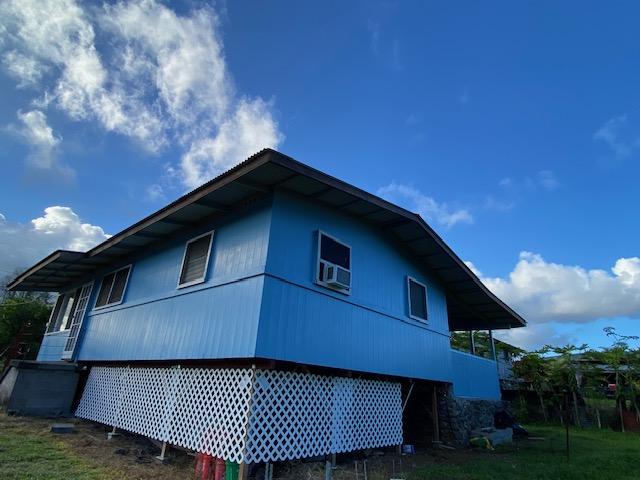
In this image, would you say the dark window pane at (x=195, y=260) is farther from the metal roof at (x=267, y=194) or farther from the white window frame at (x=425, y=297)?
the white window frame at (x=425, y=297)

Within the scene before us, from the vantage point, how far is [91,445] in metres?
7.69

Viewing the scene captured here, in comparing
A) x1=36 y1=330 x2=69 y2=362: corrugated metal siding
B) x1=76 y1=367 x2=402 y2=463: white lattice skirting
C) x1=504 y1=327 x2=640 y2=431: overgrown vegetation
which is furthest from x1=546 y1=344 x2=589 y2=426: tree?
x1=36 y1=330 x2=69 y2=362: corrugated metal siding

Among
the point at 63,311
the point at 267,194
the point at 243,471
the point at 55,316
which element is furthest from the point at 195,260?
the point at 55,316

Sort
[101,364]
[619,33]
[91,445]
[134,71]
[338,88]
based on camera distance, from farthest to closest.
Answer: [101,364] → [338,88] → [134,71] → [619,33] → [91,445]

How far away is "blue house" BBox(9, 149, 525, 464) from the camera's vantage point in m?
6.33

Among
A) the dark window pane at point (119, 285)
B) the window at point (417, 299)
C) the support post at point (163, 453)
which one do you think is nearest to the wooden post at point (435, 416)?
the window at point (417, 299)

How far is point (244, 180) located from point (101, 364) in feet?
26.3

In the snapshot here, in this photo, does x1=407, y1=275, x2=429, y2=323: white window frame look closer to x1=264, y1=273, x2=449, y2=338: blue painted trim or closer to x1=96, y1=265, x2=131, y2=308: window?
x1=264, y1=273, x2=449, y2=338: blue painted trim

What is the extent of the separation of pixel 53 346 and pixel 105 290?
4.04 metres

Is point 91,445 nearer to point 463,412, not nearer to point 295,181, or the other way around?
point 295,181

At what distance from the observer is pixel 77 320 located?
12797mm

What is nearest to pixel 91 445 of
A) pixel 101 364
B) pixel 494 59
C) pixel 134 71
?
pixel 101 364

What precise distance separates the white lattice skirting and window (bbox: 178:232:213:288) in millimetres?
1887

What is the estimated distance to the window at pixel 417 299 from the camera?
10.4m
